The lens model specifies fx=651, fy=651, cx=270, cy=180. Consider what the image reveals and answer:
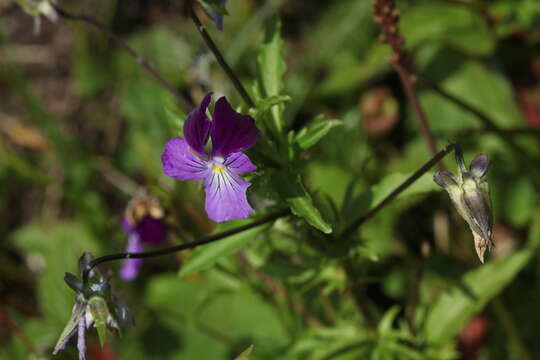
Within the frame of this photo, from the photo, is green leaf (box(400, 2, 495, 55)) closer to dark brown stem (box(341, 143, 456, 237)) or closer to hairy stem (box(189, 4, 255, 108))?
dark brown stem (box(341, 143, 456, 237))

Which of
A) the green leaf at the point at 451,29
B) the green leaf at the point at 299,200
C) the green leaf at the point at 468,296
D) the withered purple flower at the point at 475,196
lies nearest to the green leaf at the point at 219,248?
the green leaf at the point at 299,200

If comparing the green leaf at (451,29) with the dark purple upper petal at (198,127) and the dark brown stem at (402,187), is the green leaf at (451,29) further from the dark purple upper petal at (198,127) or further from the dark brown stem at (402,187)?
the dark purple upper petal at (198,127)

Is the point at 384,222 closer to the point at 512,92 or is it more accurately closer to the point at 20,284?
the point at 512,92

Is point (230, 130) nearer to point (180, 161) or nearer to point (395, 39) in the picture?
point (180, 161)

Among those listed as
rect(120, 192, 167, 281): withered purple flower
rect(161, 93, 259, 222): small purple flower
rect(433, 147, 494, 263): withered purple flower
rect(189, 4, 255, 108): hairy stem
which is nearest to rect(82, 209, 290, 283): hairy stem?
rect(161, 93, 259, 222): small purple flower

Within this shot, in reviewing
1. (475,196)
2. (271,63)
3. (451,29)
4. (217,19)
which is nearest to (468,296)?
(475,196)

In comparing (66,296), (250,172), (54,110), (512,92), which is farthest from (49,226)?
(512,92)
